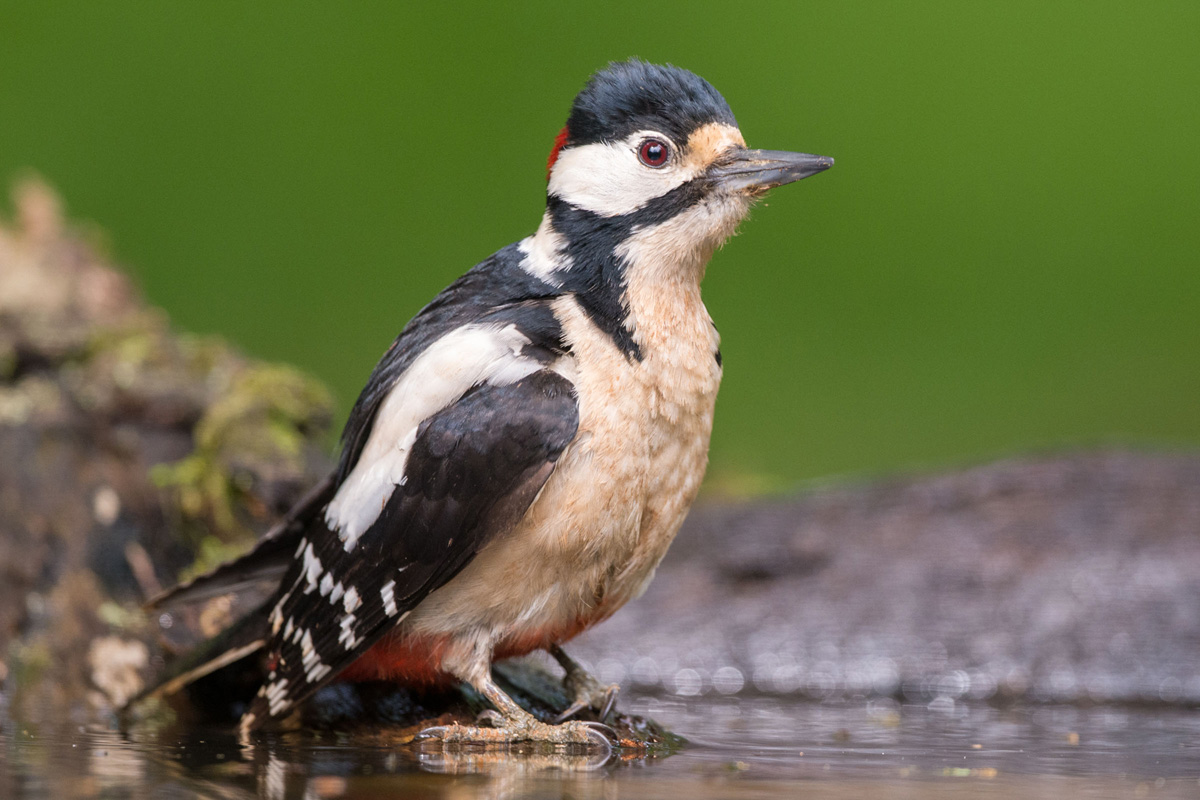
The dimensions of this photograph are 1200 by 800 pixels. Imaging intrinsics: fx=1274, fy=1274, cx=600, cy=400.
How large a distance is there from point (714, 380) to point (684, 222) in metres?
0.35

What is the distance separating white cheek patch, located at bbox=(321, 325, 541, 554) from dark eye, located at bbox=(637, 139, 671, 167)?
0.47 metres

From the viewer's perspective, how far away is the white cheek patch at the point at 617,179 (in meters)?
2.75

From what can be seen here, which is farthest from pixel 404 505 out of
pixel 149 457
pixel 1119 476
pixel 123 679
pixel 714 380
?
pixel 1119 476

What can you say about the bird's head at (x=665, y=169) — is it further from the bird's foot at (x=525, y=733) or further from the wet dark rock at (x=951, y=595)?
the wet dark rock at (x=951, y=595)

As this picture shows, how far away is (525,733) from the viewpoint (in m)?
2.53

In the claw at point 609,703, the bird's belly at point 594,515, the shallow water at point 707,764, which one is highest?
the bird's belly at point 594,515

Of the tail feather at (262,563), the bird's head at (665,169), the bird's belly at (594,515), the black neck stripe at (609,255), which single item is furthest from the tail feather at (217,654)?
the bird's head at (665,169)

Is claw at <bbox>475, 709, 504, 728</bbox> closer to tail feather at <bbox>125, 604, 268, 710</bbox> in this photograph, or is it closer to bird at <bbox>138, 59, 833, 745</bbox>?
bird at <bbox>138, 59, 833, 745</bbox>

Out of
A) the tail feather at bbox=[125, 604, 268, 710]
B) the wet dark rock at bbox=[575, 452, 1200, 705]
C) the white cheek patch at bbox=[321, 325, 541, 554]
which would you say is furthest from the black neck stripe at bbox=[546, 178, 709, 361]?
the wet dark rock at bbox=[575, 452, 1200, 705]

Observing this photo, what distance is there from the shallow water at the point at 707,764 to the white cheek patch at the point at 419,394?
0.47 m

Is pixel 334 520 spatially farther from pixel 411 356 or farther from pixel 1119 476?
pixel 1119 476

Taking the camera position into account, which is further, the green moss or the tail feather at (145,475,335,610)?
the green moss

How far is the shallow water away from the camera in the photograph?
1.94 metres

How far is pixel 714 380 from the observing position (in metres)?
2.80
